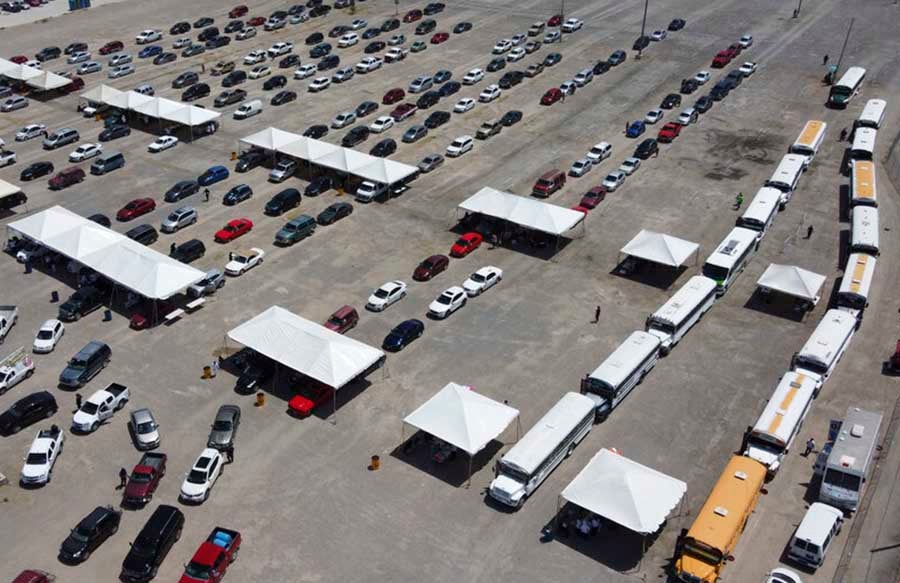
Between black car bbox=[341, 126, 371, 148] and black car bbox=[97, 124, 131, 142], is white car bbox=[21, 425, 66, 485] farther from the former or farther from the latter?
black car bbox=[97, 124, 131, 142]

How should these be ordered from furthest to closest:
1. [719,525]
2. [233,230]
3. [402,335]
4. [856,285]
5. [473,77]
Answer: [473,77] < [233,230] < [856,285] < [402,335] < [719,525]

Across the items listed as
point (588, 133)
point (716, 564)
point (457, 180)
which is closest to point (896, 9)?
point (588, 133)

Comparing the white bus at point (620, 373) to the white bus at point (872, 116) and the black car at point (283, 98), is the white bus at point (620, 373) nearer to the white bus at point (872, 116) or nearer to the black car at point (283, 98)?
the white bus at point (872, 116)

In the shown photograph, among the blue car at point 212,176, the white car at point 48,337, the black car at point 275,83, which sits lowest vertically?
the black car at point 275,83

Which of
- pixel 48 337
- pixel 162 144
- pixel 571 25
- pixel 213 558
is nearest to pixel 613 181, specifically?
pixel 162 144

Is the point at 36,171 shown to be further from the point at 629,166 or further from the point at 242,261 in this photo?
the point at 629,166

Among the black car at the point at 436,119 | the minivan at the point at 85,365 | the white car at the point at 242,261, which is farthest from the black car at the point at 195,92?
the minivan at the point at 85,365
